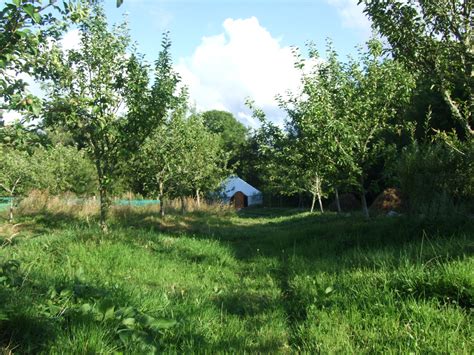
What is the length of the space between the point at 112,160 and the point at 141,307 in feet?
21.8

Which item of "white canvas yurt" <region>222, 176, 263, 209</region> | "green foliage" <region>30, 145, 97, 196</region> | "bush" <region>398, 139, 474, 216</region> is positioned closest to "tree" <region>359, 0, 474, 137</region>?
"bush" <region>398, 139, 474, 216</region>

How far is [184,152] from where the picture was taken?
69.6ft

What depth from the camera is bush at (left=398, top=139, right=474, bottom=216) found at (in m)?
8.63

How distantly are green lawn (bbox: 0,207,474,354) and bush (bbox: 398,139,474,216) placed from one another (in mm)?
1172

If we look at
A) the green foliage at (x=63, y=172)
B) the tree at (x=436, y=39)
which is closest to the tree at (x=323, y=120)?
the tree at (x=436, y=39)

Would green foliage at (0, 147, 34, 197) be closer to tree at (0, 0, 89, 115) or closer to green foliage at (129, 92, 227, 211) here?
green foliage at (129, 92, 227, 211)

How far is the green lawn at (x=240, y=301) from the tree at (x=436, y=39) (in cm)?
244

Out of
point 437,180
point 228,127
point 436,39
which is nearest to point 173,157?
point 437,180

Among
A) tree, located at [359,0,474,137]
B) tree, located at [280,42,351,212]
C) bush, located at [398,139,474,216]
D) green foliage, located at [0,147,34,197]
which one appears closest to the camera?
tree, located at [359,0,474,137]

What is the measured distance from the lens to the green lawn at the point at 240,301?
3.40 meters

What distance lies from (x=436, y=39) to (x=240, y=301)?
5.20 m

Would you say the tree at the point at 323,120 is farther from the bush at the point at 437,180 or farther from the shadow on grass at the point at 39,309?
the shadow on grass at the point at 39,309

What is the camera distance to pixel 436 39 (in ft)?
23.0

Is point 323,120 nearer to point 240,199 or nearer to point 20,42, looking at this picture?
point 20,42
